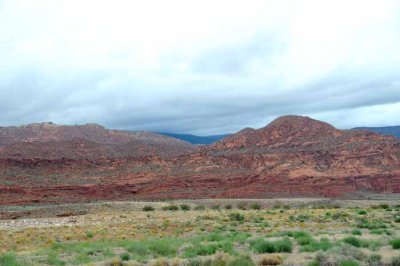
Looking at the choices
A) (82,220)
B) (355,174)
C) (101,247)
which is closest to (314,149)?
(355,174)

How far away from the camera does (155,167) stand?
86312 mm

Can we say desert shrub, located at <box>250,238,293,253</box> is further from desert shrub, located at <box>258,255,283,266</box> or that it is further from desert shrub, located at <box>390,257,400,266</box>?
desert shrub, located at <box>390,257,400,266</box>

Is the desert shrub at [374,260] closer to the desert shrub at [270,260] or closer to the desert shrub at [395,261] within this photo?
the desert shrub at [395,261]

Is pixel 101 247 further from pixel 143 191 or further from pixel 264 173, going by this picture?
pixel 264 173

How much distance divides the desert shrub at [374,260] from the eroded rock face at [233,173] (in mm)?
53555

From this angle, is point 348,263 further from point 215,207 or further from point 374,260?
point 215,207

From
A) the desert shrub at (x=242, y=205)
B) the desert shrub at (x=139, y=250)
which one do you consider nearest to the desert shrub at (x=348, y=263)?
the desert shrub at (x=139, y=250)

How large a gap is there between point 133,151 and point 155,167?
28.0 m

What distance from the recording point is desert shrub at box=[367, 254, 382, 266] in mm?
14047

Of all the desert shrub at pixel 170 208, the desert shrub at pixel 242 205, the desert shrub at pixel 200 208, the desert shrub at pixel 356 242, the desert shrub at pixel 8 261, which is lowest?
the desert shrub at pixel 242 205

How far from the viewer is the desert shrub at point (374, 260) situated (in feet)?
46.1

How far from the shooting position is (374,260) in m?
14.5

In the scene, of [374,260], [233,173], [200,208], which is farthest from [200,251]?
[233,173]

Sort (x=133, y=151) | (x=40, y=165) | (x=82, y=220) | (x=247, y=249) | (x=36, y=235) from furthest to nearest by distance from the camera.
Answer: (x=133, y=151) < (x=40, y=165) < (x=82, y=220) < (x=36, y=235) < (x=247, y=249)
